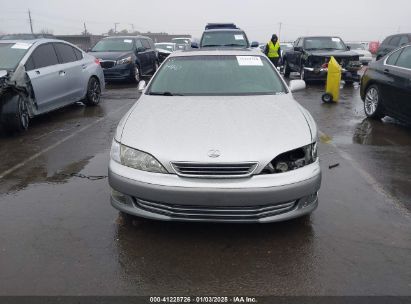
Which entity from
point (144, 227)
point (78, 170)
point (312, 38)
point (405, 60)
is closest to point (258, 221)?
point (144, 227)

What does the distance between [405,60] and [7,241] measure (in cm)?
661

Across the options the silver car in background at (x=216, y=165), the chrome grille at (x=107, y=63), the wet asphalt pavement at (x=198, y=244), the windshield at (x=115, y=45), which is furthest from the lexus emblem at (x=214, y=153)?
the windshield at (x=115, y=45)

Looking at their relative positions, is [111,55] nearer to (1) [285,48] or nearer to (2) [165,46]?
(2) [165,46]

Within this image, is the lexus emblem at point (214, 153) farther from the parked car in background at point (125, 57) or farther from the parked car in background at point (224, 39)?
the parked car in background at point (125, 57)

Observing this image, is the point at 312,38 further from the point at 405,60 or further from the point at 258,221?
the point at 258,221

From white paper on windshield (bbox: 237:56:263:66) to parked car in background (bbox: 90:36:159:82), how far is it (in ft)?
29.6

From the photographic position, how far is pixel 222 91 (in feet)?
14.4

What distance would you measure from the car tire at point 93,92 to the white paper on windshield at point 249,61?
522 cm

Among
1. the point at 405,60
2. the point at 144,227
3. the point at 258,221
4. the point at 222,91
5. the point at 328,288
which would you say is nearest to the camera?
the point at 328,288

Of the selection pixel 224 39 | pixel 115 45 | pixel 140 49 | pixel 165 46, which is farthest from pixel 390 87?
pixel 165 46

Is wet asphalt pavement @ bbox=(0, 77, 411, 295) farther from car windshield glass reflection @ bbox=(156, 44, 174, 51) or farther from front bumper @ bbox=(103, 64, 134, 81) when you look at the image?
car windshield glass reflection @ bbox=(156, 44, 174, 51)

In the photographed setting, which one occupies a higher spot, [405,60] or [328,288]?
[405,60]

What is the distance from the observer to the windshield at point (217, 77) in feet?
14.6

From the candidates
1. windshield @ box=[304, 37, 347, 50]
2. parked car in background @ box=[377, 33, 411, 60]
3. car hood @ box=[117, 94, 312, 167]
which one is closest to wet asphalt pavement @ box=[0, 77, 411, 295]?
car hood @ box=[117, 94, 312, 167]
